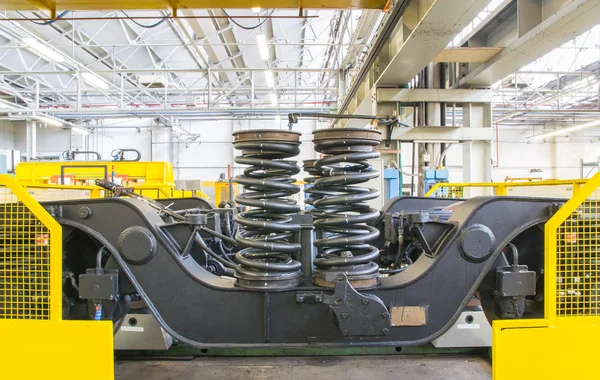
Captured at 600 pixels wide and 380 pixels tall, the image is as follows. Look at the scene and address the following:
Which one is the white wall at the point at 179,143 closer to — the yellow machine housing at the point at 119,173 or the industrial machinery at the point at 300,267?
the yellow machine housing at the point at 119,173

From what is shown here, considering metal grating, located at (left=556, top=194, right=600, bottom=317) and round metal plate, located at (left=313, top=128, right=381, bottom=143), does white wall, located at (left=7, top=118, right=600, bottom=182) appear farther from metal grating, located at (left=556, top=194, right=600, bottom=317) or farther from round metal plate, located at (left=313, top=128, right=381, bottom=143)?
metal grating, located at (left=556, top=194, right=600, bottom=317)

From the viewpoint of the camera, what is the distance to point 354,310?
1.81m

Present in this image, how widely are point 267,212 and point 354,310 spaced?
0.75 metres

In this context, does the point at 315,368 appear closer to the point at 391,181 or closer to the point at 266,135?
the point at 266,135

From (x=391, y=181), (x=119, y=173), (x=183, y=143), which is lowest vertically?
(x=391, y=181)

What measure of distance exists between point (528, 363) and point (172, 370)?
2.51m

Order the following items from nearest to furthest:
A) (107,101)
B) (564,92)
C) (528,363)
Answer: (528,363) < (564,92) < (107,101)

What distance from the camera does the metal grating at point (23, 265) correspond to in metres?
1.90

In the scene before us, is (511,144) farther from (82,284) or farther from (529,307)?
(82,284)

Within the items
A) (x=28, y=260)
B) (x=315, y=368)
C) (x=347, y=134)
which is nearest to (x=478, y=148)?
(x=347, y=134)

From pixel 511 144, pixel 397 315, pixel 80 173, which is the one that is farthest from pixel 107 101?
pixel 511 144

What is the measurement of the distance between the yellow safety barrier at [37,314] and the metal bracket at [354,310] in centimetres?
123

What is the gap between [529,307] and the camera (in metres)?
2.06

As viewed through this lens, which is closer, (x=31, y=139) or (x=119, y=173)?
(x=119, y=173)
